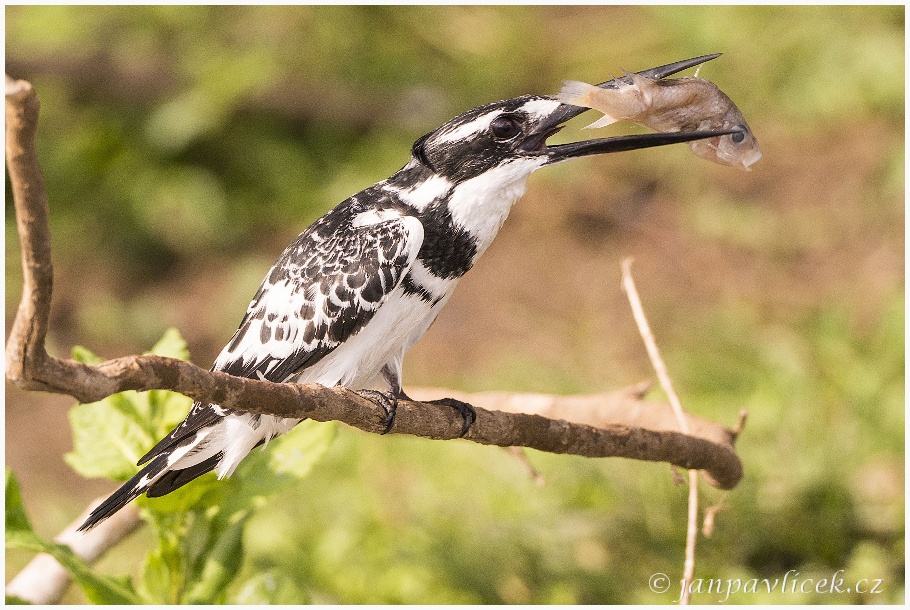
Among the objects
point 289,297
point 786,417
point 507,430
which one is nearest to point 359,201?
point 289,297

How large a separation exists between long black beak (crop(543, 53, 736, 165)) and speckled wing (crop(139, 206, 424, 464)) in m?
0.28

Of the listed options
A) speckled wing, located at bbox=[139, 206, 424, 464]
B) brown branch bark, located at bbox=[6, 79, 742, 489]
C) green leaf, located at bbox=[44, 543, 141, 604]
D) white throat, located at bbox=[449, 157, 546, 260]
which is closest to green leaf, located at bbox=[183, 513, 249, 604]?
green leaf, located at bbox=[44, 543, 141, 604]

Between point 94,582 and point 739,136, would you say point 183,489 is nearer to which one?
point 94,582

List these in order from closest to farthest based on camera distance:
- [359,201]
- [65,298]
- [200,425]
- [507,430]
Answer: [200,425] < [507,430] < [359,201] < [65,298]

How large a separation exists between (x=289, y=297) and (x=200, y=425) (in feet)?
1.02

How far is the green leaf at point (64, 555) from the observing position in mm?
1526

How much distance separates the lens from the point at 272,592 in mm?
1774

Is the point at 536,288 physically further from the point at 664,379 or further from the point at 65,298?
the point at 664,379

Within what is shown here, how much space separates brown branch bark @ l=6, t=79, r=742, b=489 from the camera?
2.93 feet

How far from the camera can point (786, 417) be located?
3.04 m

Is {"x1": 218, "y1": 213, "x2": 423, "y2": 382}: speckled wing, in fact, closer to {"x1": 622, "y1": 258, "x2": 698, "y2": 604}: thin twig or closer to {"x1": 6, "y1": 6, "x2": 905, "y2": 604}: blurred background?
{"x1": 622, "y1": 258, "x2": 698, "y2": 604}: thin twig

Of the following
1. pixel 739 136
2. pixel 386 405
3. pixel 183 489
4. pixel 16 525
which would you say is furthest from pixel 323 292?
pixel 739 136

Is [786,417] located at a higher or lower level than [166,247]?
lower

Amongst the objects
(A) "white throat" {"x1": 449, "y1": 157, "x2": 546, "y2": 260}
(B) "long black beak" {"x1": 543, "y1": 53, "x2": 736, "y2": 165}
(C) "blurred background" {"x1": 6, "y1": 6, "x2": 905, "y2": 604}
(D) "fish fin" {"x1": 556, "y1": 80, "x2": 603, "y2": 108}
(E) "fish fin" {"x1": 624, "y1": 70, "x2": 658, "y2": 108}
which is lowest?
(C) "blurred background" {"x1": 6, "y1": 6, "x2": 905, "y2": 604}
